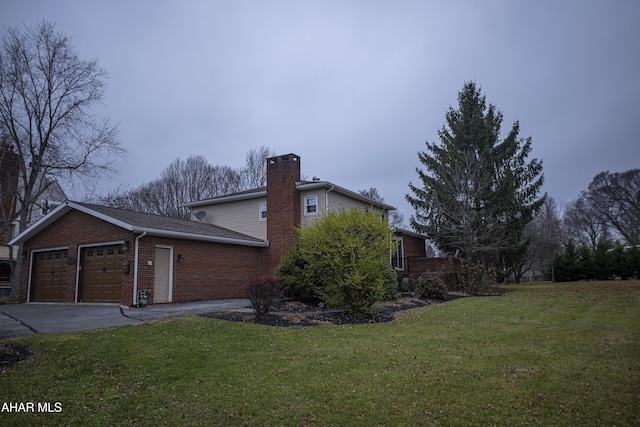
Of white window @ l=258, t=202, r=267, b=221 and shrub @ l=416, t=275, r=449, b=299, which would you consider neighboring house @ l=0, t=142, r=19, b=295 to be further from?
shrub @ l=416, t=275, r=449, b=299

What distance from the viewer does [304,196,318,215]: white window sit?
19625 mm

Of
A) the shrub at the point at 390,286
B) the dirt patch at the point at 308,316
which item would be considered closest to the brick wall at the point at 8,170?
the dirt patch at the point at 308,316

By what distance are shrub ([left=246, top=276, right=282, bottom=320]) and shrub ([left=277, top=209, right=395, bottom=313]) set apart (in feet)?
6.29

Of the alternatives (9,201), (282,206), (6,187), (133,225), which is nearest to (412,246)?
(282,206)

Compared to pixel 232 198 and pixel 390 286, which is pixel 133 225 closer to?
pixel 232 198

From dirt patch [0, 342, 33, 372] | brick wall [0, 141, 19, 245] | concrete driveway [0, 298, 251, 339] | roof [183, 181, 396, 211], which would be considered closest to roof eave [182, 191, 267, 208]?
roof [183, 181, 396, 211]

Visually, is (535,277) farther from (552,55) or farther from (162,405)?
(162,405)

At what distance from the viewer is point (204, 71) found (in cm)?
1833

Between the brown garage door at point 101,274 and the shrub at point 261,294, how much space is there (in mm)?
6823

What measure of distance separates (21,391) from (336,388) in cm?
408

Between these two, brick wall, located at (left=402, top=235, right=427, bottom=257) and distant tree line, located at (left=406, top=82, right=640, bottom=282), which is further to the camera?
brick wall, located at (left=402, top=235, right=427, bottom=257)

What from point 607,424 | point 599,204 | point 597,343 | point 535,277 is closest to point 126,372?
point 607,424

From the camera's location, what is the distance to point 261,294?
10641 millimetres

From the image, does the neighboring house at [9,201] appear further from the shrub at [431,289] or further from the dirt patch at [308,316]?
the shrub at [431,289]
